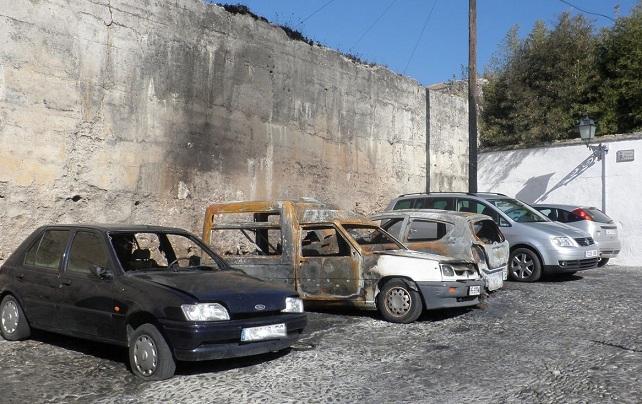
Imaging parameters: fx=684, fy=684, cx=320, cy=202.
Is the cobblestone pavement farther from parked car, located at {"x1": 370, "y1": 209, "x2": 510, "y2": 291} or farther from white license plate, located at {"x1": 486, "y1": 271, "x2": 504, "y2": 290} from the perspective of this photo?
parked car, located at {"x1": 370, "y1": 209, "x2": 510, "y2": 291}

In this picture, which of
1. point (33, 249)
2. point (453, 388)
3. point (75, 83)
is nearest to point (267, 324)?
point (453, 388)

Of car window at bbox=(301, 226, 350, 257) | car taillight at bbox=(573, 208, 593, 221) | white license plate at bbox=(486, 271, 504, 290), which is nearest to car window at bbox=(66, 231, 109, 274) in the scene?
car window at bbox=(301, 226, 350, 257)

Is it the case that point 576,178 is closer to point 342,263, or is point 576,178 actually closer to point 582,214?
point 582,214

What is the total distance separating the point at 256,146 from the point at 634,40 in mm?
11981

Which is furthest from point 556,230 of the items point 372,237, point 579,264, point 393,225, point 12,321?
point 12,321

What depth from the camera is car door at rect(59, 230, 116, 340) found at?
6316mm

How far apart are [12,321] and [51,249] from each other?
35.5 inches

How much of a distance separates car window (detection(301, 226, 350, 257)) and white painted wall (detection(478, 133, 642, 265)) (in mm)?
10757

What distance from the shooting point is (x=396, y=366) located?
253 inches

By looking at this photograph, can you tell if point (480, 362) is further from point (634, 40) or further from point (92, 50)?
point (634, 40)

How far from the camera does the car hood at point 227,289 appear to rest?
238 inches

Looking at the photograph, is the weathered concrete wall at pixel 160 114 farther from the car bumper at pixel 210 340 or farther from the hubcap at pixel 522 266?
the car bumper at pixel 210 340

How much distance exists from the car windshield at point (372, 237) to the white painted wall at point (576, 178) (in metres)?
10.2

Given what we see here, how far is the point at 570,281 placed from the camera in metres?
12.3
